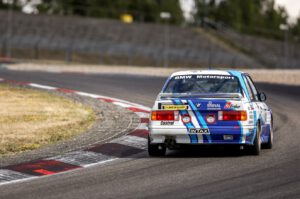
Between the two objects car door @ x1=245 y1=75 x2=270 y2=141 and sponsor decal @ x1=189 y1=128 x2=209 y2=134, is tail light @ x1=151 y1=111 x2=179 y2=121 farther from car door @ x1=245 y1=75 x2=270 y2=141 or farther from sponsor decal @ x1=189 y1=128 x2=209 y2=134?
car door @ x1=245 y1=75 x2=270 y2=141

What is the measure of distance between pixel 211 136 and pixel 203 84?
3.84 feet

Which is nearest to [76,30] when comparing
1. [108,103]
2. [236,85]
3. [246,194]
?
[108,103]

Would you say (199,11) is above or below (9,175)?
above

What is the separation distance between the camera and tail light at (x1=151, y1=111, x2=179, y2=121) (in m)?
12.8

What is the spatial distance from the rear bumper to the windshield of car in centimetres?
92

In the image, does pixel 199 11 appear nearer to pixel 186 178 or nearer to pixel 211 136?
pixel 211 136

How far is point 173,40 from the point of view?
241 feet

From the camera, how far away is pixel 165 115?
12805 mm

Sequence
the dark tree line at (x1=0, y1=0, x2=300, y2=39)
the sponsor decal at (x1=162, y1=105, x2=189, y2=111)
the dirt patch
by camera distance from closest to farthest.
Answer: the sponsor decal at (x1=162, y1=105, x2=189, y2=111), the dirt patch, the dark tree line at (x1=0, y1=0, x2=300, y2=39)

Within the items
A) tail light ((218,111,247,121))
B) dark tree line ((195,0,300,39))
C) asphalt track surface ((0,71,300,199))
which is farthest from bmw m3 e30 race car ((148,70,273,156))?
dark tree line ((195,0,300,39))

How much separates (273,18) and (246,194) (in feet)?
440

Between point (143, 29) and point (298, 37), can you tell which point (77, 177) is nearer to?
point (143, 29)

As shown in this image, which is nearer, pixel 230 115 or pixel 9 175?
pixel 9 175

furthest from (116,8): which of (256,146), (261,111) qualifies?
(256,146)
